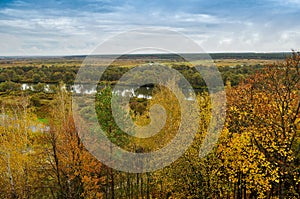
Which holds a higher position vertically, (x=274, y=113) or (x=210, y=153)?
(x=274, y=113)

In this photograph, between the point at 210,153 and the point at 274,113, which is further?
the point at 274,113

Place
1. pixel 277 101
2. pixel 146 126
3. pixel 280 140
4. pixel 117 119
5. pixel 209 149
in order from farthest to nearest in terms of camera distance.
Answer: pixel 146 126 → pixel 117 119 → pixel 277 101 → pixel 280 140 → pixel 209 149

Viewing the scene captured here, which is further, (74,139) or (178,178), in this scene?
(74,139)

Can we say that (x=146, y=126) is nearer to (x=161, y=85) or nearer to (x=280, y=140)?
(x=161, y=85)

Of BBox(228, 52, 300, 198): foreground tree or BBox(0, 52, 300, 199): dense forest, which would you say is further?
BBox(228, 52, 300, 198): foreground tree

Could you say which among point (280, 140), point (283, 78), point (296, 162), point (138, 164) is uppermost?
point (283, 78)

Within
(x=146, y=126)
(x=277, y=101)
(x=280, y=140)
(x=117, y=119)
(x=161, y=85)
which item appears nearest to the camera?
(x=280, y=140)

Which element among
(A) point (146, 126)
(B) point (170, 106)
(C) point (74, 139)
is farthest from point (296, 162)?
(C) point (74, 139)

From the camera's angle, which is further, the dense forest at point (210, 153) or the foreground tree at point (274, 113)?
the foreground tree at point (274, 113)

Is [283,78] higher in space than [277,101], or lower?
higher
